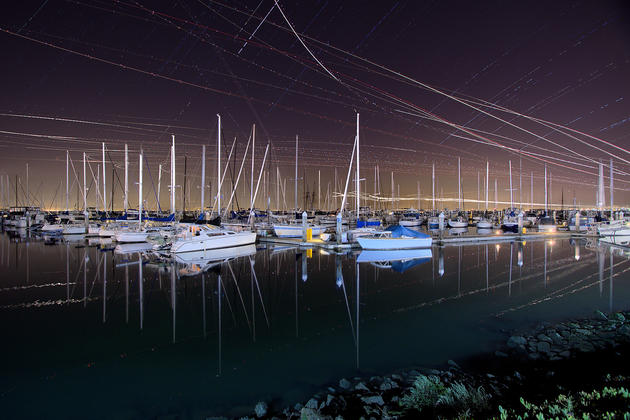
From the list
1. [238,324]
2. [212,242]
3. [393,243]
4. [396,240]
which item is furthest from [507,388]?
[212,242]

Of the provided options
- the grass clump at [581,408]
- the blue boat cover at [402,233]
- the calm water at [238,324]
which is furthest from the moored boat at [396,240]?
the grass clump at [581,408]

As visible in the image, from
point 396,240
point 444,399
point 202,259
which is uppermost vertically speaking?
point 396,240

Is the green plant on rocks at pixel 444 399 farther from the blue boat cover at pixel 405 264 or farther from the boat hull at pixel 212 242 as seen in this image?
the boat hull at pixel 212 242

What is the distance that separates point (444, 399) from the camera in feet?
17.9

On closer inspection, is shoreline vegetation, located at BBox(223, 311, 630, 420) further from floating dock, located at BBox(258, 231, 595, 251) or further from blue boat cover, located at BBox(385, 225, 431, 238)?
floating dock, located at BBox(258, 231, 595, 251)

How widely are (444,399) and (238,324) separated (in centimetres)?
662

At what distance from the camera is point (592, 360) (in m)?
7.43

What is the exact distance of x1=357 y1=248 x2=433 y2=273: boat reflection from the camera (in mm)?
21219

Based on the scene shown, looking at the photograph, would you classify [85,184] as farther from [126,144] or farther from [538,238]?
[538,238]

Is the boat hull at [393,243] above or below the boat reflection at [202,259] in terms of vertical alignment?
above

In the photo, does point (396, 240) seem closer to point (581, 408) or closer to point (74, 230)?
point (581, 408)

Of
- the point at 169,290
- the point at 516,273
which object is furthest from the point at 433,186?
the point at 169,290

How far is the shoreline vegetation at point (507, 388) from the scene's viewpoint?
470 centimetres

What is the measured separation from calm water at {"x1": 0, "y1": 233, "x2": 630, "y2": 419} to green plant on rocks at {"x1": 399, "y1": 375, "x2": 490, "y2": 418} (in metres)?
1.45
